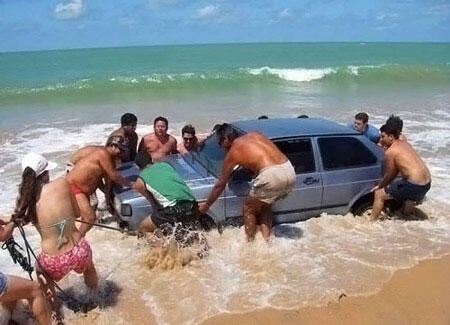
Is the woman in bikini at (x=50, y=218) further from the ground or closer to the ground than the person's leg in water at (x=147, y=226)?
further from the ground

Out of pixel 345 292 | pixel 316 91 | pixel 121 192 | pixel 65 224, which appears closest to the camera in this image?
pixel 65 224

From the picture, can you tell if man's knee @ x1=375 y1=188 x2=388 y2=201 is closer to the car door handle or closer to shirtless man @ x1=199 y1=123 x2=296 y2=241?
the car door handle

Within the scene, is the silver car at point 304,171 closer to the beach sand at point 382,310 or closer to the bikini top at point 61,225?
the beach sand at point 382,310

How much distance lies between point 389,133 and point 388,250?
67.8 inches

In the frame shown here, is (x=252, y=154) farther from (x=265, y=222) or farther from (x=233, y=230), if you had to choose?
(x=233, y=230)

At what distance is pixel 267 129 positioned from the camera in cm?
678

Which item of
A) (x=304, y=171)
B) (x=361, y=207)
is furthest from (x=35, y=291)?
(x=361, y=207)

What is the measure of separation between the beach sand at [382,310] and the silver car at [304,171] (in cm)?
162

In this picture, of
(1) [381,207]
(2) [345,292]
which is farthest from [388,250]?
(2) [345,292]

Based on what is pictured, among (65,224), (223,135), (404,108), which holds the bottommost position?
(404,108)

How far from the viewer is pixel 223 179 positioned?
5824 mm

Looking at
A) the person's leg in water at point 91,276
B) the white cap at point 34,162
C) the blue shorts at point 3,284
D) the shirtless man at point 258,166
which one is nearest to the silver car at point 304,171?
the shirtless man at point 258,166

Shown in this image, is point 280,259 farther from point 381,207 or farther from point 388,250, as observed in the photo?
point 381,207

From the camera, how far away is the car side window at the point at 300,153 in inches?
259
